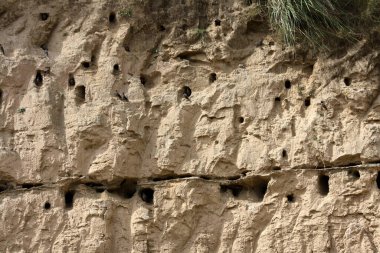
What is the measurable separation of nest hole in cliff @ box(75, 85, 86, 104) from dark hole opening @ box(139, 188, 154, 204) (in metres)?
1.26

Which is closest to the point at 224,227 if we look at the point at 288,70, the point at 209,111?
the point at 209,111

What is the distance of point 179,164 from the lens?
9609mm

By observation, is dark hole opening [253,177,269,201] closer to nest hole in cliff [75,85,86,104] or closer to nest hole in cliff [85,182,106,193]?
nest hole in cliff [85,182,106,193]

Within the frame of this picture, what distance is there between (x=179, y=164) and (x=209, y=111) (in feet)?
2.28

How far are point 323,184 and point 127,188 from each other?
2155mm

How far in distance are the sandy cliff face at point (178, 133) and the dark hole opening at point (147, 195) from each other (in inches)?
0.6


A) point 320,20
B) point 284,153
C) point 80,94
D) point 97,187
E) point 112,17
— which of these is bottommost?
point 97,187

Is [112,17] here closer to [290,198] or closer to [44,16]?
[44,16]

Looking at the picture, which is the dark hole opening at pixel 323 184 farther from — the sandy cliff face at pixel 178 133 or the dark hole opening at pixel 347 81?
the dark hole opening at pixel 347 81

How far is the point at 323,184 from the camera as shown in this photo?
9.41 meters

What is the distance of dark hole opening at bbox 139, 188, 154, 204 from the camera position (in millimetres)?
9594

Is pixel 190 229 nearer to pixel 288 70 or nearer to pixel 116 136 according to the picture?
pixel 116 136

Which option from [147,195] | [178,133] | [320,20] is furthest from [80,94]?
[320,20]

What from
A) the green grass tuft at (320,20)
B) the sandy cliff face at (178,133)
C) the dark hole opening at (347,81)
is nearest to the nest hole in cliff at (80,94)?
the sandy cliff face at (178,133)
